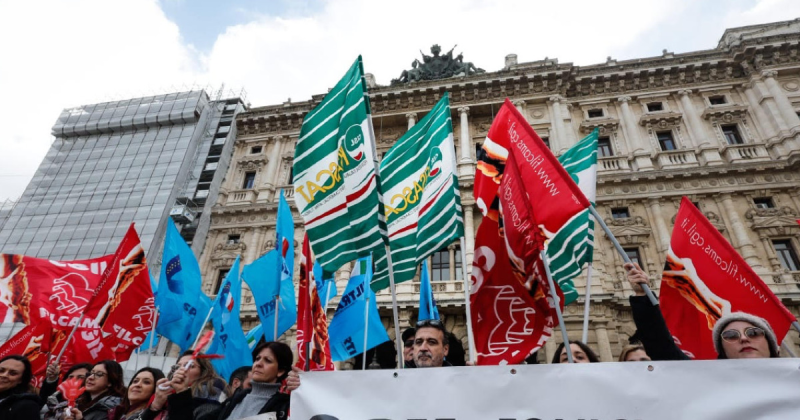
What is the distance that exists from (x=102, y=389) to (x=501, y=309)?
164 inches

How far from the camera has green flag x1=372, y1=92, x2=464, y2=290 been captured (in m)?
4.79

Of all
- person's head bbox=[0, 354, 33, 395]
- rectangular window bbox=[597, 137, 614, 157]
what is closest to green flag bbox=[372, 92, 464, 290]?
person's head bbox=[0, 354, 33, 395]

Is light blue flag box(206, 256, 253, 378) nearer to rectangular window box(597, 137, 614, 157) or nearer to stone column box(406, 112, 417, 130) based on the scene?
stone column box(406, 112, 417, 130)

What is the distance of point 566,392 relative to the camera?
224 cm

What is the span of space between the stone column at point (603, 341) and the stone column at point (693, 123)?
28.9 feet

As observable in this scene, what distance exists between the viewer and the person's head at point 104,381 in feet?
13.9

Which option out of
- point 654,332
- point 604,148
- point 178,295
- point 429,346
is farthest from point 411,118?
point 654,332

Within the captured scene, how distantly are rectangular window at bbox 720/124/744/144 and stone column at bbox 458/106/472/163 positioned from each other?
33.4ft

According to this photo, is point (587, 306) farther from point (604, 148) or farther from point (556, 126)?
point (604, 148)

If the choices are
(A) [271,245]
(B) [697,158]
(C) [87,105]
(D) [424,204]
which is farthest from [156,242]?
(B) [697,158]

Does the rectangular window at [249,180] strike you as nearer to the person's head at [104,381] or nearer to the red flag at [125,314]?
the red flag at [125,314]

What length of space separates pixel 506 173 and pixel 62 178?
29118 mm

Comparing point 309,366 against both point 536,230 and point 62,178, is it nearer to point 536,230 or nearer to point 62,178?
point 536,230

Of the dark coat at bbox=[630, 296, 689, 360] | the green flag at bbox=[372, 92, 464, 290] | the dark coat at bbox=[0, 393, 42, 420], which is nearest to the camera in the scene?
the dark coat at bbox=[630, 296, 689, 360]
